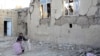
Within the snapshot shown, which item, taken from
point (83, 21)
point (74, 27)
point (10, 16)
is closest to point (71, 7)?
point (74, 27)

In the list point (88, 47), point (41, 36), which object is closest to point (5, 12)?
point (41, 36)

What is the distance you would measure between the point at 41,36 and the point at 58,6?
3108 mm

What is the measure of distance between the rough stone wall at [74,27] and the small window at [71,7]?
1.03 ft

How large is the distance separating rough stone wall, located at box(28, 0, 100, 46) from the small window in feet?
1.03

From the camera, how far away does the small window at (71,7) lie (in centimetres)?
1479

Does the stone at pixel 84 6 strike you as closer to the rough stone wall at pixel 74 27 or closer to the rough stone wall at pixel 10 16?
the rough stone wall at pixel 74 27

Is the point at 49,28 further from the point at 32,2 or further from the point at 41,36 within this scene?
the point at 32,2

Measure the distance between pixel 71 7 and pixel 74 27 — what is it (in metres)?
1.62

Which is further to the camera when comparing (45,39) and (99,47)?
(45,39)

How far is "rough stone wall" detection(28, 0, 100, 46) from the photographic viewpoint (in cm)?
1346

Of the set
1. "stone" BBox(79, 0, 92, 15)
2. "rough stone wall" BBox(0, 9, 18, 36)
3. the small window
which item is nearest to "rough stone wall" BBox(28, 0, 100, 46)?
"stone" BBox(79, 0, 92, 15)

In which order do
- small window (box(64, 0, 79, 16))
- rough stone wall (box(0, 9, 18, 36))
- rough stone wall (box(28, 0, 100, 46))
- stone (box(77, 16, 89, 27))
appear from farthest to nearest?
rough stone wall (box(0, 9, 18, 36)) → small window (box(64, 0, 79, 16)) → stone (box(77, 16, 89, 27)) → rough stone wall (box(28, 0, 100, 46))

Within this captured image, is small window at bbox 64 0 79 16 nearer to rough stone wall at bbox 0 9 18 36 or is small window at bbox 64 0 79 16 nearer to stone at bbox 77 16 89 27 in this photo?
stone at bbox 77 16 89 27

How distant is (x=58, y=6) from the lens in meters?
15.9
